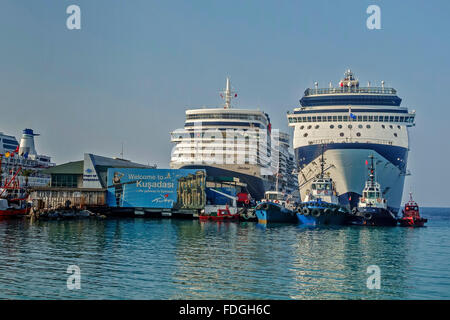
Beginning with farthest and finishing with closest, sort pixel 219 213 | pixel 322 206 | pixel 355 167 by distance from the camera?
1. pixel 219 213
2. pixel 355 167
3. pixel 322 206

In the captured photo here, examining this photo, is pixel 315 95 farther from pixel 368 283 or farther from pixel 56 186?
pixel 368 283

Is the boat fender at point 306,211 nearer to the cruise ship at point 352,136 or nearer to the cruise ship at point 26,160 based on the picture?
the cruise ship at point 352,136

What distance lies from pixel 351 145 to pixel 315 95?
50.7 feet

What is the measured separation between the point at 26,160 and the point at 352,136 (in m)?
90.3

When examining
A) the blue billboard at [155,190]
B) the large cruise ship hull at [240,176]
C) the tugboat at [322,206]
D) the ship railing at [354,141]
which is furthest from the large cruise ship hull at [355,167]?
the blue billboard at [155,190]

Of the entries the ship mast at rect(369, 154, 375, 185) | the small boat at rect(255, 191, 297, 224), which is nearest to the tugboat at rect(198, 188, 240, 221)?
the small boat at rect(255, 191, 297, 224)

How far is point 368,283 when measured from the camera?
24078mm

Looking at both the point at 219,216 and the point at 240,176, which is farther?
the point at 240,176

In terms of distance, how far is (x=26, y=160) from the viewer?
13112 centimetres

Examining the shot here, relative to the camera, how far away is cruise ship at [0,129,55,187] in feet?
397

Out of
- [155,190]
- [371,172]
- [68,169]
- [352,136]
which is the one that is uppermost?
[352,136]
